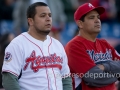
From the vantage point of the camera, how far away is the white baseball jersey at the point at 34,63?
18.9ft

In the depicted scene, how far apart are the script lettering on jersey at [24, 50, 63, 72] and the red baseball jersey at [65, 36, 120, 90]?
0.49 metres

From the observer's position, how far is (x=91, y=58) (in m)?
6.55

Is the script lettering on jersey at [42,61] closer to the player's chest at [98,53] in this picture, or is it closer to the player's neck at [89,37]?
the player's chest at [98,53]

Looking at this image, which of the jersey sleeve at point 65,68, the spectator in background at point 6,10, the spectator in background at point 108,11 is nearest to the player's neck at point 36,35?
the jersey sleeve at point 65,68

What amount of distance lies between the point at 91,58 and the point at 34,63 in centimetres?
100

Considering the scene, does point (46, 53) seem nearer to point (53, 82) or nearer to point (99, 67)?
point (53, 82)

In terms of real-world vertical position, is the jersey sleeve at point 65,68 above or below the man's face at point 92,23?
below

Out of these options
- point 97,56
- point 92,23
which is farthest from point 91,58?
point 92,23

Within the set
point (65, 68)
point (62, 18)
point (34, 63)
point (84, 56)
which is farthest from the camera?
point (62, 18)

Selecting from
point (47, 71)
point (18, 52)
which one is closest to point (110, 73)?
point (47, 71)

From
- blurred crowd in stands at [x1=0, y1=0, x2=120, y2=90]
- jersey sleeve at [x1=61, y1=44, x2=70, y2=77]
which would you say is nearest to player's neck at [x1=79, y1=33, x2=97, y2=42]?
→ jersey sleeve at [x1=61, y1=44, x2=70, y2=77]

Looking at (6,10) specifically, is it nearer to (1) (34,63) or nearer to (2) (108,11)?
(2) (108,11)

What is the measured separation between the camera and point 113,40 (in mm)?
12281

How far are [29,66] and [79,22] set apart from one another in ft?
4.17
